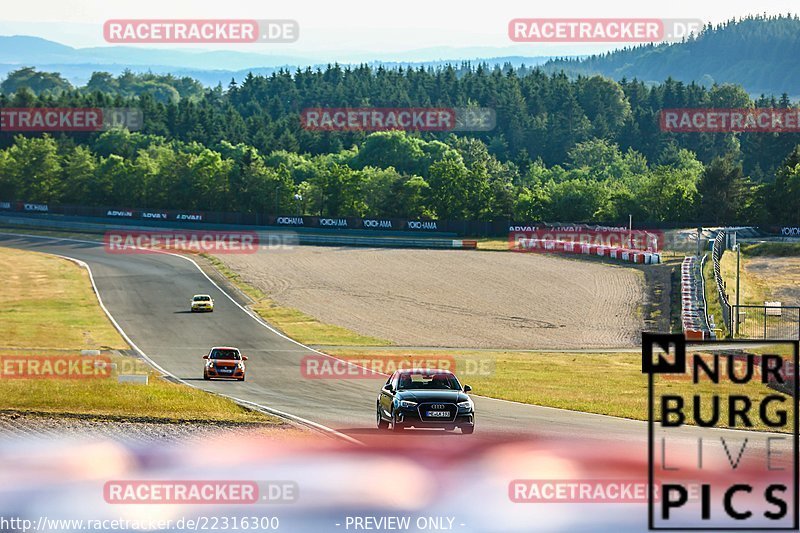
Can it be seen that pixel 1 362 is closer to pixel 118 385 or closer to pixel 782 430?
pixel 118 385

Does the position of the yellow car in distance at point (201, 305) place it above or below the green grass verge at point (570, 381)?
above

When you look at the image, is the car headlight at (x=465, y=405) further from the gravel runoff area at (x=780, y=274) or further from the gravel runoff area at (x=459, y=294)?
the gravel runoff area at (x=780, y=274)

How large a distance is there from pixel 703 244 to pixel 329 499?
273ft

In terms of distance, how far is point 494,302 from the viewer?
72.5m

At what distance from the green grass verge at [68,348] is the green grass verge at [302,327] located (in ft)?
31.0

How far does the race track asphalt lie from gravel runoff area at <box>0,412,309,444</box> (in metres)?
1.97

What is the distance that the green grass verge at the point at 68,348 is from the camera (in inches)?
1300

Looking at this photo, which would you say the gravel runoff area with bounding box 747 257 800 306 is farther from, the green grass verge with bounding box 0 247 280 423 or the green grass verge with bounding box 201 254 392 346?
the green grass verge with bounding box 0 247 280 423

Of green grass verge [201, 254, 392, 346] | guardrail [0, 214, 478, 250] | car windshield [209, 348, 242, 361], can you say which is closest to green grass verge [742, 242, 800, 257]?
guardrail [0, 214, 478, 250]

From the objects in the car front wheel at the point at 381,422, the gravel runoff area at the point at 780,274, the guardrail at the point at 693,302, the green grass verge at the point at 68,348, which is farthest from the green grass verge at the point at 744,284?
the car front wheel at the point at 381,422

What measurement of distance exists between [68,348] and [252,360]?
1033cm

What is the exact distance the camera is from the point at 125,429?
97.0ft

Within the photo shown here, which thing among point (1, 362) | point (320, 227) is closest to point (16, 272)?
point (320, 227)

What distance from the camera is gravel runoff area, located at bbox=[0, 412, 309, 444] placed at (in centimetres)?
2833
